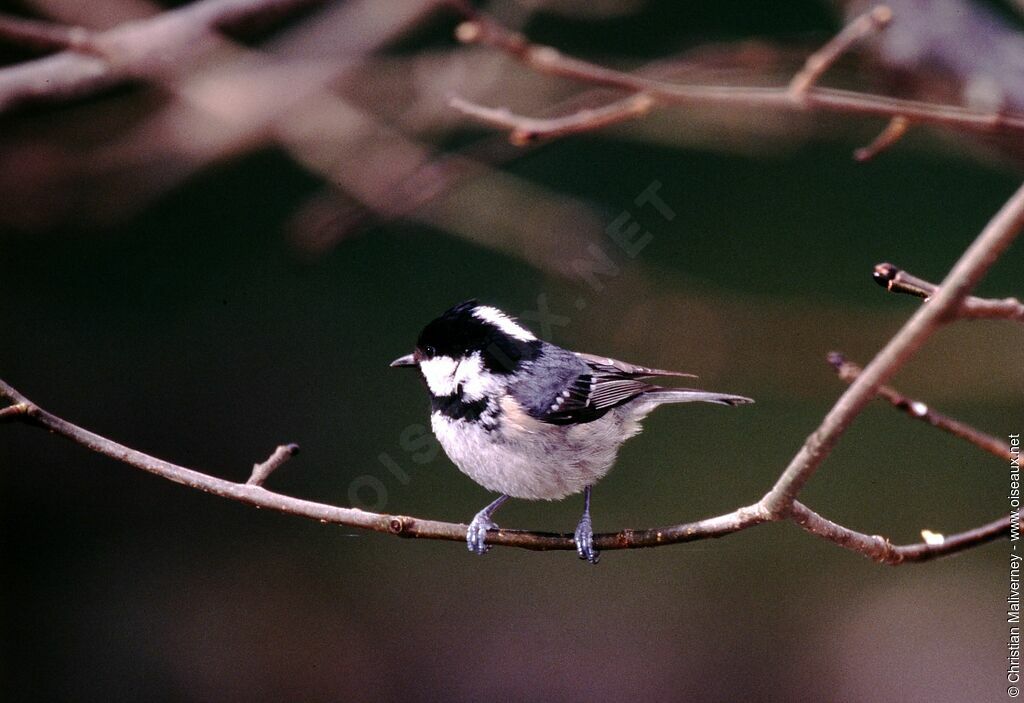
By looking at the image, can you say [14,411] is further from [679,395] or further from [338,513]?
[679,395]


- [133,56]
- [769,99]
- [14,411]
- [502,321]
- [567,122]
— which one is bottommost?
[502,321]

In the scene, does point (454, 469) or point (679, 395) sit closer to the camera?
point (679, 395)

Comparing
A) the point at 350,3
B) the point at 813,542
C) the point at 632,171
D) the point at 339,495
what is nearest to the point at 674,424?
the point at 813,542

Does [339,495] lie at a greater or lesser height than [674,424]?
lesser

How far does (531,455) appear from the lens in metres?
2.35

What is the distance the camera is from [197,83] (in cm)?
328

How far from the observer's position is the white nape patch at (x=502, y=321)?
2.47 m

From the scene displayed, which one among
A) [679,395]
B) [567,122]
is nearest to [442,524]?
[567,122]

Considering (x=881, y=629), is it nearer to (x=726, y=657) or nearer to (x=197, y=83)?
(x=726, y=657)

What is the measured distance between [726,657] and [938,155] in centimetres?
256

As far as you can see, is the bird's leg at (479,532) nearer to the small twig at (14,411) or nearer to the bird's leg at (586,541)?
the bird's leg at (586,541)

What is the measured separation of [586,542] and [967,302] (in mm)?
876

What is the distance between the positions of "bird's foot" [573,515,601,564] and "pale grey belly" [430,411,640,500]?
4.9 inches

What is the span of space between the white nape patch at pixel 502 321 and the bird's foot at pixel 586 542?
53 centimetres
